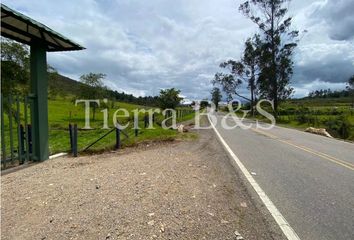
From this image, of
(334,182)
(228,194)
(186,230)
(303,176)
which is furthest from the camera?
(303,176)

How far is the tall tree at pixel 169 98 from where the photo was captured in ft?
150

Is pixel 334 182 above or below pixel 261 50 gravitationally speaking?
below

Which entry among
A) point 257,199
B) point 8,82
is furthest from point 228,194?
point 8,82

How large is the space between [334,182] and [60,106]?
200ft

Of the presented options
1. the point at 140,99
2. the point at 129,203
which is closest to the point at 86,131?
the point at 129,203

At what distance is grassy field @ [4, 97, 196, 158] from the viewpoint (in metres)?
16.1

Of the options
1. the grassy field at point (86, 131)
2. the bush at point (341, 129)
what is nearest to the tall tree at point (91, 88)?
the grassy field at point (86, 131)

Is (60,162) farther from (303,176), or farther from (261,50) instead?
(261,50)

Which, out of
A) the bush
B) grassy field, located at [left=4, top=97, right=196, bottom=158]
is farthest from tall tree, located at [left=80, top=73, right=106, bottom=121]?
the bush

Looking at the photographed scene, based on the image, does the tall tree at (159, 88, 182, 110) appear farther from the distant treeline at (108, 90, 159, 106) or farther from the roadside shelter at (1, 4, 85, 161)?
the roadside shelter at (1, 4, 85, 161)

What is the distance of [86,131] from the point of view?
29.9 meters

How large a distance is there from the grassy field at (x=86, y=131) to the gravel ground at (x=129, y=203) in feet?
16.8

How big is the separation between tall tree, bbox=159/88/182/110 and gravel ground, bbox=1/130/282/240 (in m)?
→ 36.1

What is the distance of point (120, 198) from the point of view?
6.36 metres
